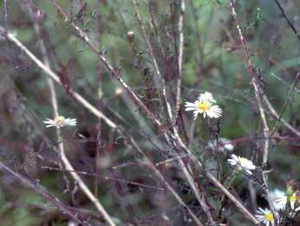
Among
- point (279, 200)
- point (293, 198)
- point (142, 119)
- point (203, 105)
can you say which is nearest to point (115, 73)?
point (203, 105)

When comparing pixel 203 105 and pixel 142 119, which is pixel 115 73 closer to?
pixel 203 105

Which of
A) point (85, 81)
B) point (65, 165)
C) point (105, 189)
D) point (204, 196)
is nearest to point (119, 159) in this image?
point (105, 189)

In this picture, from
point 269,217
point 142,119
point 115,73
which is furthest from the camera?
point 142,119

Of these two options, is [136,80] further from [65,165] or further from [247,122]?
[65,165]

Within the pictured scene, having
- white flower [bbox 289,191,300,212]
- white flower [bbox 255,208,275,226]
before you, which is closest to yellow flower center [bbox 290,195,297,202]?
white flower [bbox 289,191,300,212]

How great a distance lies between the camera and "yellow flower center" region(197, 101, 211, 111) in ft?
6.41

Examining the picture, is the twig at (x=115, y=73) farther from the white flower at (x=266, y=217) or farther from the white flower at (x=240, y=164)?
the white flower at (x=266, y=217)

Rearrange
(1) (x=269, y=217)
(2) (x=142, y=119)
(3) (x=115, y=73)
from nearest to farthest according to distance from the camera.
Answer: (3) (x=115, y=73)
(1) (x=269, y=217)
(2) (x=142, y=119)

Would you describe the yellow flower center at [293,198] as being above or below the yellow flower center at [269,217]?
above

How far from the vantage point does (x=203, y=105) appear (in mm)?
1978

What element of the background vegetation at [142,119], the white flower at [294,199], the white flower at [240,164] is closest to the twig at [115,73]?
the background vegetation at [142,119]

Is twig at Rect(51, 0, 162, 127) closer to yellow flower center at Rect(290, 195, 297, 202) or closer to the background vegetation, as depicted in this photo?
the background vegetation

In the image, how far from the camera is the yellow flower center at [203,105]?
77.0 inches

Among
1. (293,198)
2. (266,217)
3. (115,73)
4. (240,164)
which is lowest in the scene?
(266,217)
